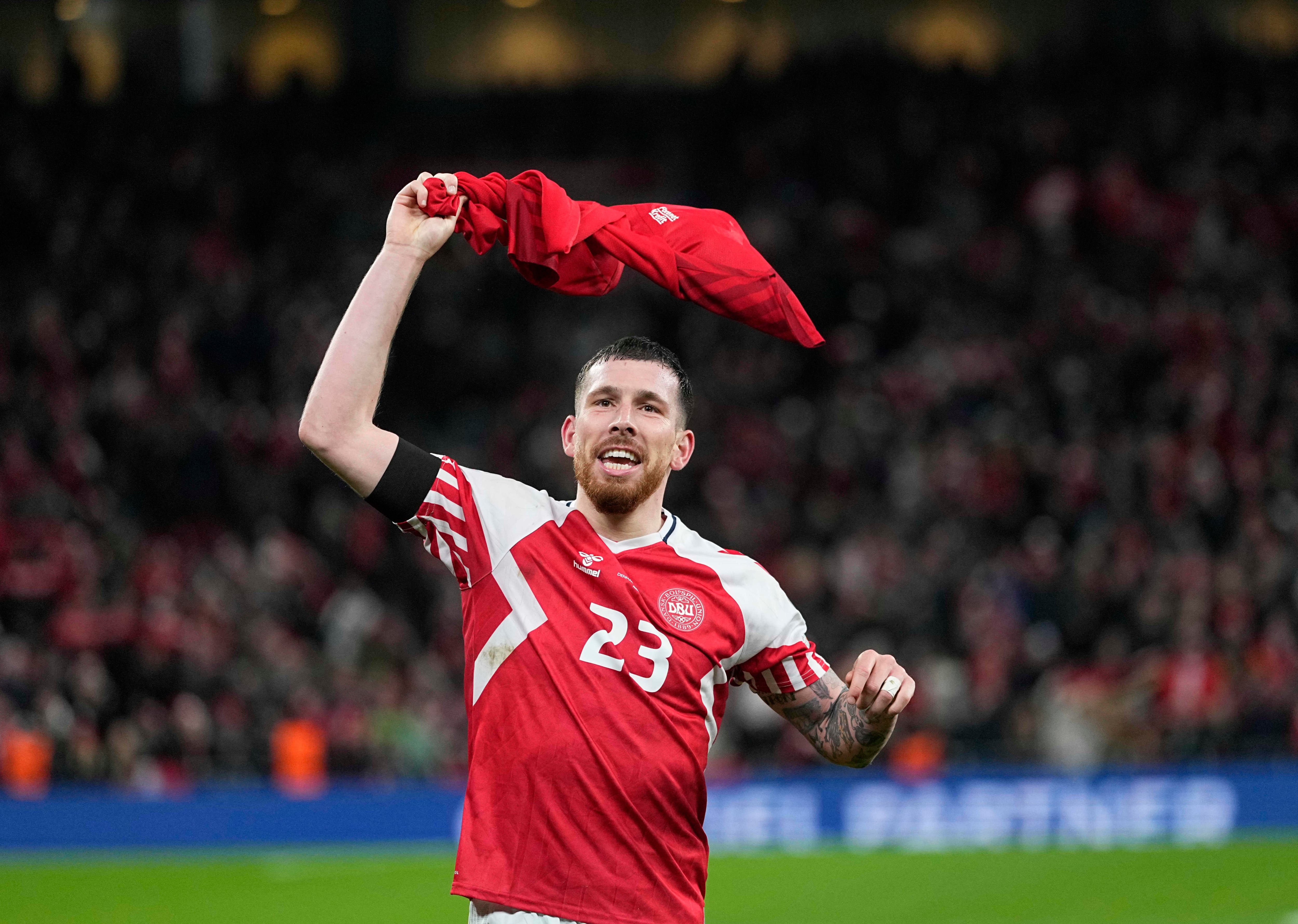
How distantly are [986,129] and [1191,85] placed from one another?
261cm

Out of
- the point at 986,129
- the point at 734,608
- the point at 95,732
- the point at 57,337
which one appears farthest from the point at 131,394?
the point at 734,608

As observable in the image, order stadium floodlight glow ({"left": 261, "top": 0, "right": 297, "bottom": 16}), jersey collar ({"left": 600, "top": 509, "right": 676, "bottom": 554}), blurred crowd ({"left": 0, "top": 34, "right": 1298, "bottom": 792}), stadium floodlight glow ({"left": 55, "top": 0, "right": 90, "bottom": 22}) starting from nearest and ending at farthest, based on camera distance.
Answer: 1. jersey collar ({"left": 600, "top": 509, "right": 676, "bottom": 554})
2. blurred crowd ({"left": 0, "top": 34, "right": 1298, "bottom": 792})
3. stadium floodlight glow ({"left": 55, "top": 0, "right": 90, "bottom": 22})
4. stadium floodlight glow ({"left": 261, "top": 0, "right": 297, "bottom": 16})

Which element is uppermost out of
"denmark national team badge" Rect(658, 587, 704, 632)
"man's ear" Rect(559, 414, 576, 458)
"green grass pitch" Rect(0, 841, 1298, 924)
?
"man's ear" Rect(559, 414, 576, 458)

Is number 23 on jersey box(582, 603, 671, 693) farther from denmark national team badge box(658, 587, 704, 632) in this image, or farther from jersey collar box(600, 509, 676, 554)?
jersey collar box(600, 509, 676, 554)

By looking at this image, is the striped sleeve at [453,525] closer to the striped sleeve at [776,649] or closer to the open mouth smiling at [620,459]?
the open mouth smiling at [620,459]

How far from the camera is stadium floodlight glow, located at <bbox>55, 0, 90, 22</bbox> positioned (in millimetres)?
23375

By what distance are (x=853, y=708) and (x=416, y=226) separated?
5.00 ft

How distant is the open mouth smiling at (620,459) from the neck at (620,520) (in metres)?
0.10

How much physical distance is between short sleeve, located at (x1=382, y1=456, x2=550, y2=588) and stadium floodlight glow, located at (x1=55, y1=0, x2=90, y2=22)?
21963 mm

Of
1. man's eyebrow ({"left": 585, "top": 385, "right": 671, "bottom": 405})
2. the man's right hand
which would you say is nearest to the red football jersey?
man's eyebrow ({"left": 585, "top": 385, "right": 671, "bottom": 405})

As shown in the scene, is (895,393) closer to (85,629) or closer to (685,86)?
(685,86)

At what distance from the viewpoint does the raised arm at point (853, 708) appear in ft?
12.2

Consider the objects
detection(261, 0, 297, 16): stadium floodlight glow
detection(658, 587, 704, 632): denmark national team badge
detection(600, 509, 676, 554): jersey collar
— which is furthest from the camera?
detection(261, 0, 297, 16): stadium floodlight glow

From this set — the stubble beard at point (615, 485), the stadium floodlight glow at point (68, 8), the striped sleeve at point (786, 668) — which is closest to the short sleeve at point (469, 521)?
the stubble beard at point (615, 485)
